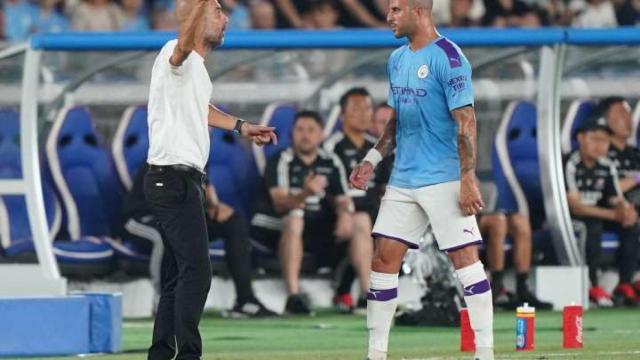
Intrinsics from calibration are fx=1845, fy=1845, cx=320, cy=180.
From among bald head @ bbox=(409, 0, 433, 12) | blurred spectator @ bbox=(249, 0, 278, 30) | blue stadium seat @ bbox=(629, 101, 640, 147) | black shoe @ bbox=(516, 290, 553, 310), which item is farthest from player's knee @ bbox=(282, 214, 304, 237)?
bald head @ bbox=(409, 0, 433, 12)

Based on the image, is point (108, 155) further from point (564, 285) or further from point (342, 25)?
point (342, 25)

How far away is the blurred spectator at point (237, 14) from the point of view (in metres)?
19.1

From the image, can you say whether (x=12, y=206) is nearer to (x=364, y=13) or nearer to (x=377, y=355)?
(x=377, y=355)

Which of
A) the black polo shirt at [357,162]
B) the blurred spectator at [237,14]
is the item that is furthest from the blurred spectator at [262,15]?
the black polo shirt at [357,162]

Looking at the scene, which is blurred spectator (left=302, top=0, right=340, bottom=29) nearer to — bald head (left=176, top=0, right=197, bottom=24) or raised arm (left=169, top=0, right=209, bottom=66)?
bald head (left=176, top=0, right=197, bottom=24)

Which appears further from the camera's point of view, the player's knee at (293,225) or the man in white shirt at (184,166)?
the player's knee at (293,225)

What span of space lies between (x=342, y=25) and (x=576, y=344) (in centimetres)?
900

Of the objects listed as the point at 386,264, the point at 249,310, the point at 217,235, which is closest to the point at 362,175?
the point at 386,264

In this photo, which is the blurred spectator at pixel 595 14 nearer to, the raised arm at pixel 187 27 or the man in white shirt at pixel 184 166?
the man in white shirt at pixel 184 166

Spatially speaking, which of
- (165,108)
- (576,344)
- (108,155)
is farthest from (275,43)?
(165,108)

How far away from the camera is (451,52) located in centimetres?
950

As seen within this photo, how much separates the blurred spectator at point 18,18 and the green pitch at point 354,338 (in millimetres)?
4654

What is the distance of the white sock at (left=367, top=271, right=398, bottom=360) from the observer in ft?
31.6

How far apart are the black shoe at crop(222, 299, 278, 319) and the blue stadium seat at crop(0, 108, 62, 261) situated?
1.70 meters
